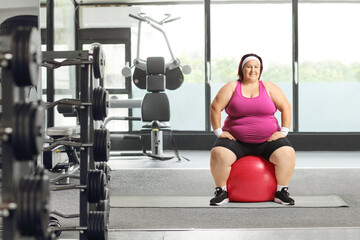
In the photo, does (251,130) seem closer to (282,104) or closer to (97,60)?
(282,104)

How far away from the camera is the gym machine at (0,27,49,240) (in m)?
1.54

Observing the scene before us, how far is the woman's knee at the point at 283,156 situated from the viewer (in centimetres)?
374

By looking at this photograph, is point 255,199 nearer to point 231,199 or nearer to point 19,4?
point 231,199

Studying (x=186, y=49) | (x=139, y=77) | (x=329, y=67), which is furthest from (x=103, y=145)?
(x=329, y=67)

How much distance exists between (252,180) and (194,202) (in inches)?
21.2

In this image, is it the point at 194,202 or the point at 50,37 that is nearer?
the point at 194,202

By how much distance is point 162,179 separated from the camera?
489 cm

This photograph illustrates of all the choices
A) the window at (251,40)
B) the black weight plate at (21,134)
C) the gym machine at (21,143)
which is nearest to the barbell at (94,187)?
the gym machine at (21,143)

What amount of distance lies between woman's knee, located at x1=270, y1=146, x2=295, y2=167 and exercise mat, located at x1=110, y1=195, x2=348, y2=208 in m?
0.33

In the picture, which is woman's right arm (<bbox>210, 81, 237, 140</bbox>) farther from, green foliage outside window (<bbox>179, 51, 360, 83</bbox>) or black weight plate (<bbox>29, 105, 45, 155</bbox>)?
green foliage outside window (<bbox>179, 51, 360, 83</bbox>)

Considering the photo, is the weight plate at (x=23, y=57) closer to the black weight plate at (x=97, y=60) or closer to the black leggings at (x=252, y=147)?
the black weight plate at (x=97, y=60)

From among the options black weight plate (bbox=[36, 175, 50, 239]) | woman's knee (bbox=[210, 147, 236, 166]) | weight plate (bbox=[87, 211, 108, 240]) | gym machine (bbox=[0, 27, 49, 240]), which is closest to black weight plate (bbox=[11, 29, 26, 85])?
gym machine (bbox=[0, 27, 49, 240])

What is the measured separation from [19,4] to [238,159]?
312 centimetres

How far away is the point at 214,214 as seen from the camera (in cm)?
→ 365
